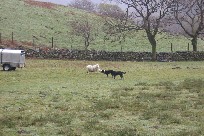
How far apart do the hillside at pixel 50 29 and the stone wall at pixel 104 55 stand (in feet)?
28.1

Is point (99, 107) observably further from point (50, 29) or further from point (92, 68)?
point (50, 29)

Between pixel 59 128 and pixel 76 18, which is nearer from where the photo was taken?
pixel 59 128

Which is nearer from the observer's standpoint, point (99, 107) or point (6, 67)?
point (99, 107)

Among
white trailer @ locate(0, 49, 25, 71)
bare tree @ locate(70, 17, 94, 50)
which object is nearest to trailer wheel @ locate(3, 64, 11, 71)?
white trailer @ locate(0, 49, 25, 71)

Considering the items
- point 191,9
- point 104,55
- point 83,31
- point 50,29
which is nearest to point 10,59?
point 104,55

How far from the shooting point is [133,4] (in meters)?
50.3

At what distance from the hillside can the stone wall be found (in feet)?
28.1

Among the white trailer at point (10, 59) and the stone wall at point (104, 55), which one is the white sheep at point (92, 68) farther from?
the stone wall at point (104, 55)

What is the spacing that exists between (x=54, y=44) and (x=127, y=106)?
44.9 meters

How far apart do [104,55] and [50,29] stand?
874 inches

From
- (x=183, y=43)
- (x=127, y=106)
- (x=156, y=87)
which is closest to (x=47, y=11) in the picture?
(x=183, y=43)

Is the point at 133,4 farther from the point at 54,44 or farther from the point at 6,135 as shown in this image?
the point at 6,135

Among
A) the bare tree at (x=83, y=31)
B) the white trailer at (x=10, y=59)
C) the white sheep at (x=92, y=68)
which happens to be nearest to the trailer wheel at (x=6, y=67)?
the white trailer at (x=10, y=59)

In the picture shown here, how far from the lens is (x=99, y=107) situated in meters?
16.0
